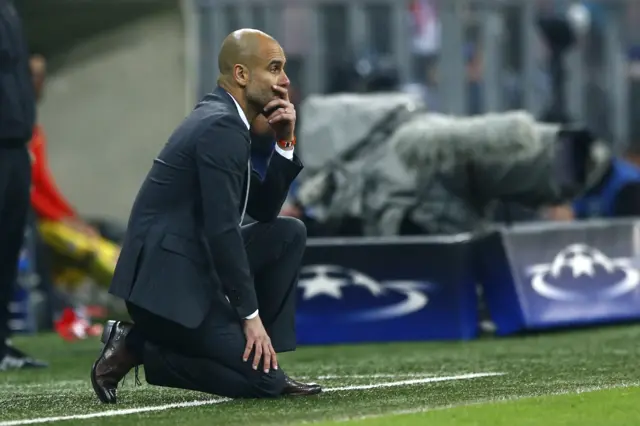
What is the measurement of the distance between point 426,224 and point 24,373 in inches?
165

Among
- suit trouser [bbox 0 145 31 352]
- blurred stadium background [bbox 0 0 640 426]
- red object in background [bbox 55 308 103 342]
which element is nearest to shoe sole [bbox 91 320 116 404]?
blurred stadium background [bbox 0 0 640 426]

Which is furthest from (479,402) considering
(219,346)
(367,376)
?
(367,376)

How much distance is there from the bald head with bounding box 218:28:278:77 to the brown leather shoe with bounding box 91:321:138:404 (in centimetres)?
103

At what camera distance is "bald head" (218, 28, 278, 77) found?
5863 millimetres

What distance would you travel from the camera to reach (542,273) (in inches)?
405

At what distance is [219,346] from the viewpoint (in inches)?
229

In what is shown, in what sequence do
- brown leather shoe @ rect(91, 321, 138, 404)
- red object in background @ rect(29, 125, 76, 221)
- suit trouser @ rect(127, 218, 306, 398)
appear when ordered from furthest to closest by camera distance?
red object in background @ rect(29, 125, 76, 221), brown leather shoe @ rect(91, 321, 138, 404), suit trouser @ rect(127, 218, 306, 398)

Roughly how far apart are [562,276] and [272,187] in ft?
15.3

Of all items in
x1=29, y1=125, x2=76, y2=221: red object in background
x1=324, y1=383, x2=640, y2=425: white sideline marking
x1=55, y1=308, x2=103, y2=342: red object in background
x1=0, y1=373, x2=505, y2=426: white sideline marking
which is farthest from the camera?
x1=29, y1=125, x2=76, y2=221: red object in background

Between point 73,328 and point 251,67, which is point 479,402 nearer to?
point 251,67

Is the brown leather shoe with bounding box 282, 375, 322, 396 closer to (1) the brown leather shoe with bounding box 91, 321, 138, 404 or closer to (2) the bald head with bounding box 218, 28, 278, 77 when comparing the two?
(1) the brown leather shoe with bounding box 91, 321, 138, 404

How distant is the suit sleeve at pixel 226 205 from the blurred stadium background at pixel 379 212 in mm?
407

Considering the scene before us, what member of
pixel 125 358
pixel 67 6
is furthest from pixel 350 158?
pixel 125 358

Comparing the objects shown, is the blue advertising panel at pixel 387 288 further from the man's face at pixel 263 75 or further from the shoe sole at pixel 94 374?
the man's face at pixel 263 75
